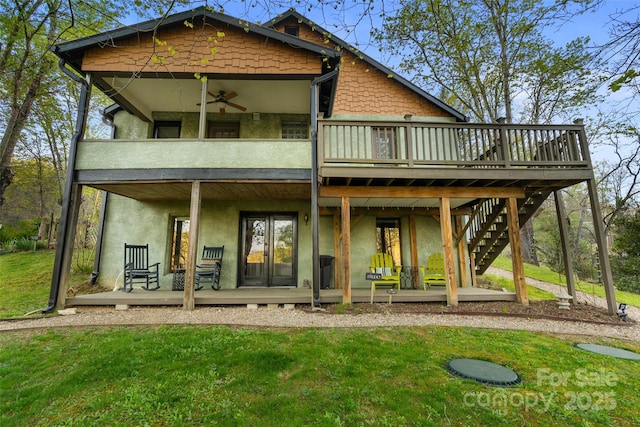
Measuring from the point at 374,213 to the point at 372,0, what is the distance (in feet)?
18.4

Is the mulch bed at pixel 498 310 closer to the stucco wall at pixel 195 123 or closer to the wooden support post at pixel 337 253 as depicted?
the wooden support post at pixel 337 253

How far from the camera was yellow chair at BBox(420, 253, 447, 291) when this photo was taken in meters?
7.36

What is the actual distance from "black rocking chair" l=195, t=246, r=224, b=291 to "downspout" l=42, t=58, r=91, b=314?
2640 mm

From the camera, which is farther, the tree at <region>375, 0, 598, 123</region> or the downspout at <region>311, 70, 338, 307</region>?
the tree at <region>375, 0, 598, 123</region>

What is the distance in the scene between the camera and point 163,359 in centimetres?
325

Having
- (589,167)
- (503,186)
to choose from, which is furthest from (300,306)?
(589,167)

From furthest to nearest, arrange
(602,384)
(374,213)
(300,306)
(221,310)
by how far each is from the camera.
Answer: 1. (374,213)
2. (300,306)
3. (221,310)
4. (602,384)

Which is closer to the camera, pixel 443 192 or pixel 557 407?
pixel 557 407

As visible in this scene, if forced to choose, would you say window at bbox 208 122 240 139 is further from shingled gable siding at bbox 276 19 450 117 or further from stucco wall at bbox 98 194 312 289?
shingled gable siding at bbox 276 19 450 117

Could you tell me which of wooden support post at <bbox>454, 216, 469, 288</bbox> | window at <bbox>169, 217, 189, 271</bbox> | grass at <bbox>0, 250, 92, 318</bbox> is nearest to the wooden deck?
grass at <bbox>0, 250, 92, 318</bbox>

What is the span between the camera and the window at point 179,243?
26.2ft

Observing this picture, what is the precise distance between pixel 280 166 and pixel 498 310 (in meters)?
5.47

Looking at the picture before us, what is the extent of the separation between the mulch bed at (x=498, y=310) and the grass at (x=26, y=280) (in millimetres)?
6601

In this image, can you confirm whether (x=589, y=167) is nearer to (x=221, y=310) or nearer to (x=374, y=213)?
(x=374, y=213)
